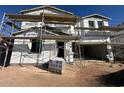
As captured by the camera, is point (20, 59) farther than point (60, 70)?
Yes

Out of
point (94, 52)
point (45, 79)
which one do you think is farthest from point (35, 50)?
point (94, 52)

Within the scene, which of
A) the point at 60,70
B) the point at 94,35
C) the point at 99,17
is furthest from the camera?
the point at 99,17

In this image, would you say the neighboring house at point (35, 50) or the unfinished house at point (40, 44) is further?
the neighboring house at point (35, 50)

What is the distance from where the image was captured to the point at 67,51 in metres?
15.3

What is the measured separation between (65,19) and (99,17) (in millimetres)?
8597

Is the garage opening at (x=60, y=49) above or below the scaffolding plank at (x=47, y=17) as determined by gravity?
below

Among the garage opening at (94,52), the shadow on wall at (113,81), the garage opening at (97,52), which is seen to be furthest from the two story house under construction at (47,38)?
the shadow on wall at (113,81)

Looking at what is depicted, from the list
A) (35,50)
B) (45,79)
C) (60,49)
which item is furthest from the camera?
(60,49)

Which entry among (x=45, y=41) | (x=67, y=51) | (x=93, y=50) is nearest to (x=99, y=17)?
(x=93, y=50)

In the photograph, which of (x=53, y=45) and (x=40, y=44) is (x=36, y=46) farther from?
(x=53, y=45)

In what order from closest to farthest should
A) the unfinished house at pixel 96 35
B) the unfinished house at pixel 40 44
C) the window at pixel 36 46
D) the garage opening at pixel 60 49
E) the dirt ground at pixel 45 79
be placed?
1. the dirt ground at pixel 45 79
2. the unfinished house at pixel 40 44
3. the window at pixel 36 46
4. the garage opening at pixel 60 49
5. the unfinished house at pixel 96 35

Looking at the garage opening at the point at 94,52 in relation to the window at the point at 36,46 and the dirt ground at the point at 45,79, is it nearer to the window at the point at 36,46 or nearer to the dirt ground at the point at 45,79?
the window at the point at 36,46

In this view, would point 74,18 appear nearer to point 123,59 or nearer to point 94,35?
point 94,35

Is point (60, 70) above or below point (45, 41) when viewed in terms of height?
below
